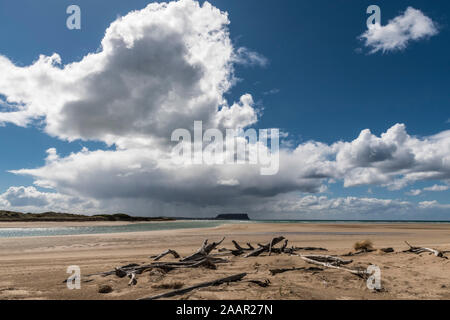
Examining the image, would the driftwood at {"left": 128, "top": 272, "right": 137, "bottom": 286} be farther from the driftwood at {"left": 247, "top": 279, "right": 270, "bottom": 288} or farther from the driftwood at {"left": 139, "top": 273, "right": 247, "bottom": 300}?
the driftwood at {"left": 247, "top": 279, "right": 270, "bottom": 288}

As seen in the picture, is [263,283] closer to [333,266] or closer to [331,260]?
[333,266]

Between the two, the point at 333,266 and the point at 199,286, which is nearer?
the point at 199,286

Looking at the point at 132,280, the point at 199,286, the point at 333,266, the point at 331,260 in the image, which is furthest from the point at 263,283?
the point at 331,260

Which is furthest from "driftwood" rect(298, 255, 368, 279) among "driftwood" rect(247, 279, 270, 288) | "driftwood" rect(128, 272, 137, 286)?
"driftwood" rect(128, 272, 137, 286)

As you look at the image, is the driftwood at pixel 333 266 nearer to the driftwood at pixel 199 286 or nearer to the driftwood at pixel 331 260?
the driftwood at pixel 331 260

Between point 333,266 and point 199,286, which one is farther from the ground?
point 199,286

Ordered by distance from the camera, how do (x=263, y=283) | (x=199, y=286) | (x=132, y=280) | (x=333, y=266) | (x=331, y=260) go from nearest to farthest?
(x=199, y=286), (x=263, y=283), (x=132, y=280), (x=333, y=266), (x=331, y=260)

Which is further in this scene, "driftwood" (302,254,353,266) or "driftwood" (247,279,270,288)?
"driftwood" (302,254,353,266)

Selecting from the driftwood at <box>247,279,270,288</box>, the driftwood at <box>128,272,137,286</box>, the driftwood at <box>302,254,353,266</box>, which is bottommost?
the driftwood at <box>302,254,353,266</box>

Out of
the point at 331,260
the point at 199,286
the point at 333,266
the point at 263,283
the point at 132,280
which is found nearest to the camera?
the point at 199,286

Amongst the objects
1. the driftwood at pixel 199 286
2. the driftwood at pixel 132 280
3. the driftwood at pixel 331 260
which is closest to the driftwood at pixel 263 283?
the driftwood at pixel 199 286
